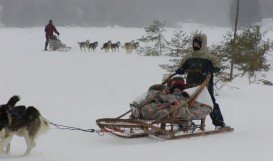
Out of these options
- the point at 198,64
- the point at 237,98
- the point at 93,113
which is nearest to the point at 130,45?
the point at 237,98

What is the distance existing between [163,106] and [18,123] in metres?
2.25

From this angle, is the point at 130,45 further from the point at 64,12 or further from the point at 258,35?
the point at 64,12

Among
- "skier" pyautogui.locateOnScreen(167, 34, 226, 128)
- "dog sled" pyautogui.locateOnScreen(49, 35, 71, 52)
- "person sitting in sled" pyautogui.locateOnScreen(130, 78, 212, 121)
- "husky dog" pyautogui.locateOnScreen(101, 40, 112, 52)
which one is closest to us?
"person sitting in sled" pyautogui.locateOnScreen(130, 78, 212, 121)

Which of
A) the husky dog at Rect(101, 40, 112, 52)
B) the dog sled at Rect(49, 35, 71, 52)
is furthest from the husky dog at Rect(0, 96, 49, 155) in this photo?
the husky dog at Rect(101, 40, 112, 52)

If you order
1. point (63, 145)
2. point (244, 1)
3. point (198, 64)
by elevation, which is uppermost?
point (244, 1)

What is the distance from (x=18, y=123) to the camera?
626 centimetres

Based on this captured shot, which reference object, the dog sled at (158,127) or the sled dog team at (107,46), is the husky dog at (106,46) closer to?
the sled dog team at (107,46)

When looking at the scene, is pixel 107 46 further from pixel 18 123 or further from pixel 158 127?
pixel 18 123

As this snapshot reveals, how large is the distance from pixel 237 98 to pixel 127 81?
3616 mm

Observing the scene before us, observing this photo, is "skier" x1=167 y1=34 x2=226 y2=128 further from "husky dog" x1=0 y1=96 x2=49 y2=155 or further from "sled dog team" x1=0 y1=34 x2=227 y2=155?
"husky dog" x1=0 y1=96 x2=49 y2=155

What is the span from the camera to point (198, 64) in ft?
26.9

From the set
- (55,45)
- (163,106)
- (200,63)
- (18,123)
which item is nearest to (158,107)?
(163,106)

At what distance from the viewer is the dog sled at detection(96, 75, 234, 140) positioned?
7.17 metres

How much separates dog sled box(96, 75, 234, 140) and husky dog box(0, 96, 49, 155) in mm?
1212
